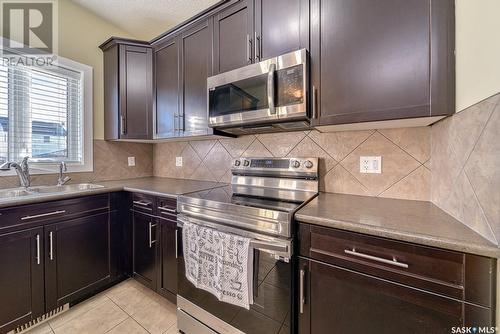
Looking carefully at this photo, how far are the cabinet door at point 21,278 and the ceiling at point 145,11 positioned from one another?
7.04 ft

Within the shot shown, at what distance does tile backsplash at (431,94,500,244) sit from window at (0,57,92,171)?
293 cm

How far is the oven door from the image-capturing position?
108 centimetres

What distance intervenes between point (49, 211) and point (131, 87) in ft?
4.54

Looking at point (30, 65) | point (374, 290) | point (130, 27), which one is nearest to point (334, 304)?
point (374, 290)

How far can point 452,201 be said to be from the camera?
3.21 ft

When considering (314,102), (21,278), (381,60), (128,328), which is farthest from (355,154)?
(21,278)

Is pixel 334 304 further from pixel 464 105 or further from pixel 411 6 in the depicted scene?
pixel 411 6

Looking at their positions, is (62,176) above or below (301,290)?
above

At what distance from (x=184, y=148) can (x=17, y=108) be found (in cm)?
143

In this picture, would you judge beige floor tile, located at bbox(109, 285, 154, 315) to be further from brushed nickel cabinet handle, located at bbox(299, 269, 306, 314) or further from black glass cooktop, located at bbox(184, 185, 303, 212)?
brushed nickel cabinet handle, located at bbox(299, 269, 306, 314)

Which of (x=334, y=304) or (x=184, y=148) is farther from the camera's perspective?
(x=184, y=148)

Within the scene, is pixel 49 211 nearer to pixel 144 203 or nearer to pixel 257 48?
pixel 144 203

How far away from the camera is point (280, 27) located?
1.38 meters

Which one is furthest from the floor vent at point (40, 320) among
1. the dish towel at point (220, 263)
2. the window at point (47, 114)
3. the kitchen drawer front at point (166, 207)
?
the window at point (47, 114)
